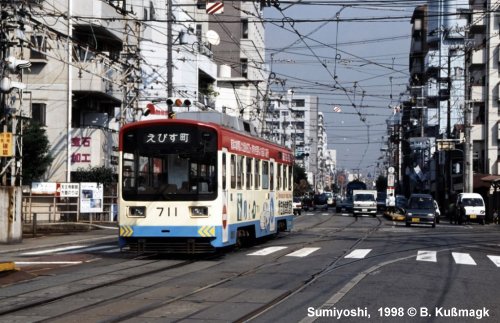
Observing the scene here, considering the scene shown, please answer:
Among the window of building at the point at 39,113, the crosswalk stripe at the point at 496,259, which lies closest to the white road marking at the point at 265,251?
the crosswalk stripe at the point at 496,259

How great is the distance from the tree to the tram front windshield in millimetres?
21584

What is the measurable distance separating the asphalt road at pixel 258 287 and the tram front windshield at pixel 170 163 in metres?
1.67

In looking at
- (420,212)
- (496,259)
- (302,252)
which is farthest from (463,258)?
(420,212)

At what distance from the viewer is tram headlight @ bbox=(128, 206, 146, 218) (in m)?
18.1

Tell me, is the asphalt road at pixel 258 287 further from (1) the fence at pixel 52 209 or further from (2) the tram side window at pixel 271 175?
(1) the fence at pixel 52 209

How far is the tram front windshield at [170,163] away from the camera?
1797 centimetres

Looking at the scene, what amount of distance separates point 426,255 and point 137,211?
8133 mm

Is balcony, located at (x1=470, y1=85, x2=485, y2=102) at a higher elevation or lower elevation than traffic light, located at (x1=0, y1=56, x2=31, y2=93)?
higher

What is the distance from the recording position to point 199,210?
17938 millimetres

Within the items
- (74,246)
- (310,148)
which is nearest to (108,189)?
(74,246)

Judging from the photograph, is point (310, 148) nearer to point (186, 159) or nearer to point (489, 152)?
point (489, 152)

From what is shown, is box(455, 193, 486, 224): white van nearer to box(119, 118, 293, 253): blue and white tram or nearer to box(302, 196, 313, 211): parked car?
box(302, 196, 313, 211): parked car

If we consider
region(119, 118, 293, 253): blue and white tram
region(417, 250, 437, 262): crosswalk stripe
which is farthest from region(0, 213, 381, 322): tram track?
region(417, 250, 437, 262): crosswalk stripe

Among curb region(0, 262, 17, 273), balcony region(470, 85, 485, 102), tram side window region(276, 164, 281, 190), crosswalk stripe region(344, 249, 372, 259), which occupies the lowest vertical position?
crosswalk stripe region(344, 249, 372, 259)
